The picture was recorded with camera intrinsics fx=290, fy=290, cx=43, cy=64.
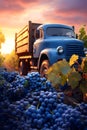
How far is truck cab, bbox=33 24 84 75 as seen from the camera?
8796 millimetres

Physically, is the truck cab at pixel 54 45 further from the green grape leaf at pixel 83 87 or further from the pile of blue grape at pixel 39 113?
the pile of blue grape at pixel 39 113

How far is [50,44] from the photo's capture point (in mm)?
9875

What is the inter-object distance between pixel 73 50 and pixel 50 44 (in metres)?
0.82

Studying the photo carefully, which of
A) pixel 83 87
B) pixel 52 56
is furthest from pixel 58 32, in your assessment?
pixel 83 87

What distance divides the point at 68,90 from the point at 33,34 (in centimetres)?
929

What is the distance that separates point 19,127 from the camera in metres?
1.68

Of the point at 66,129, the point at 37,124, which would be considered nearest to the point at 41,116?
the point at 37,124

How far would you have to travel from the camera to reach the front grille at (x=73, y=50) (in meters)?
9.49

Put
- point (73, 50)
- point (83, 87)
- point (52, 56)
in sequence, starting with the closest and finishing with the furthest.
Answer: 1. point (83, 87)
2. point (52, 56)
3. point (73, 50)

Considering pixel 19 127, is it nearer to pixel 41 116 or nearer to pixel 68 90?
pixel 41 116

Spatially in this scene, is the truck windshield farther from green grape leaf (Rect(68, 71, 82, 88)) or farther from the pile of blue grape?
the pile of blue grape

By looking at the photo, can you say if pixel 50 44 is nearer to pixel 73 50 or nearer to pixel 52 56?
pixel 73 50

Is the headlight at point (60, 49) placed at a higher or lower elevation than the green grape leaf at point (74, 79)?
higher

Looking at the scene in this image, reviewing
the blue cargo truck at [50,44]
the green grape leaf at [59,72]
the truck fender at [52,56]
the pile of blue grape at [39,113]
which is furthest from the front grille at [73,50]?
the pile of blue grape at [39,113]
